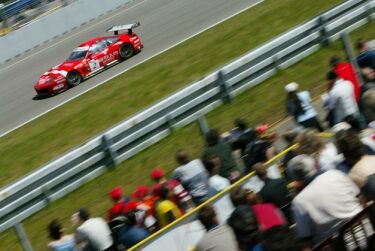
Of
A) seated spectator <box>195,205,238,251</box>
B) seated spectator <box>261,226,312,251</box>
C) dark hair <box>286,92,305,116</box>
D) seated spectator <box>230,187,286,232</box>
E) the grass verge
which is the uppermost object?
seated spectator <box>261,226,312,251</box>

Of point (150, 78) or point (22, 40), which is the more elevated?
point (22, 40)

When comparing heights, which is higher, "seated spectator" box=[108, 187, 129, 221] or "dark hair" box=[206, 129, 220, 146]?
"dark hair" box=[206, 129, 220, 146]

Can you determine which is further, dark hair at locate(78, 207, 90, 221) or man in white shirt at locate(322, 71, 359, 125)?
man in white shirt at locate(322, 71, 359, 125)

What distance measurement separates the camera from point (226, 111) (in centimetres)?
1414

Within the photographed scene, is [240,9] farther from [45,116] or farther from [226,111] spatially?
[226,111]

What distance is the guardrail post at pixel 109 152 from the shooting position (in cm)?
1369

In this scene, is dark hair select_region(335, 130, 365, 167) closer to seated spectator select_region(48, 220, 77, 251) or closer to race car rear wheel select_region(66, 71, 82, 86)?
seated spectator select_region(48, 220, 77, 251)

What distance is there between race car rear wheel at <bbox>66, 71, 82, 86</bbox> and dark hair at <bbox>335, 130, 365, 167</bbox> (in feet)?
53.9

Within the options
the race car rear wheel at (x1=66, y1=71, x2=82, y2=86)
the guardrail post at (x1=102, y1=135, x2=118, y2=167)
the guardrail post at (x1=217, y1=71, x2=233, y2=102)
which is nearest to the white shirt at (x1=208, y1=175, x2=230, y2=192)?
the guardrail post at (x1=102, y1=135, x2=118, y2=167)

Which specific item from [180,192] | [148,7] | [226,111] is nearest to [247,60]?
[226,111]

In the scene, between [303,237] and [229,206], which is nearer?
[303,237]

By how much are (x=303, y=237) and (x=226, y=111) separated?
7.82 m

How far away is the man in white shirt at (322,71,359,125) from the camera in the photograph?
1037cm

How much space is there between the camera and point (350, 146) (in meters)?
6.59
